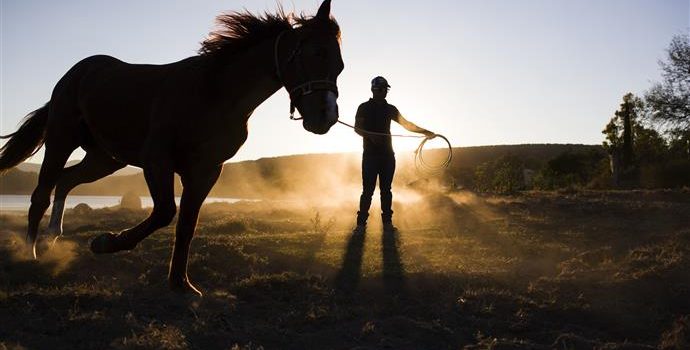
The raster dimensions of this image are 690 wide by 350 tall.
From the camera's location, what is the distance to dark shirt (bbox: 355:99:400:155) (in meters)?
9.89

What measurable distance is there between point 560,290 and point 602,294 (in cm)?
37

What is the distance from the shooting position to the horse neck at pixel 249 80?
4.57m

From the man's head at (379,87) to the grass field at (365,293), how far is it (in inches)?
92.0

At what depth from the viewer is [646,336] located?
4.43 m

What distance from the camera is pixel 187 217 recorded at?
4.93 meters

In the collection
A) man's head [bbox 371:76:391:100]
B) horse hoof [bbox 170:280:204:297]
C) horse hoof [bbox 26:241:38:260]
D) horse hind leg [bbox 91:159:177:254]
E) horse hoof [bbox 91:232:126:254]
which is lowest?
horse hoof [bbox 170:280:204:297]

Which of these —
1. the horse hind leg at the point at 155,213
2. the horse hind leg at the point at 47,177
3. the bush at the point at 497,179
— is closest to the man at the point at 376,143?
the horse hind leg at the point at 47,177

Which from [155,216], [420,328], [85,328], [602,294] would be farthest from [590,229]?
[85,328]

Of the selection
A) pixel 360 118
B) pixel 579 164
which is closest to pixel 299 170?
pixel 579 164

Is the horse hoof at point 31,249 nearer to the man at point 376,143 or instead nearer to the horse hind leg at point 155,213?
the horse hind leg at point 155,213

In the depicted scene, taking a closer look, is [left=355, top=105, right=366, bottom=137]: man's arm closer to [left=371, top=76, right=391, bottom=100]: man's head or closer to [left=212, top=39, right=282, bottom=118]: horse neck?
[left=371, top=76, right=391, bottom=100]: man's head

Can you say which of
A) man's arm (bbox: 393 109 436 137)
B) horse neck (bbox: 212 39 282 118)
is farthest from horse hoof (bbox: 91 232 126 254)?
man's arm (bbox: 393 109 436 137)

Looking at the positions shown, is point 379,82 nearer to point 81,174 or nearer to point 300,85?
point 81,174

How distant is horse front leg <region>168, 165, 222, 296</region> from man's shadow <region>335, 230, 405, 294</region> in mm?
1452
